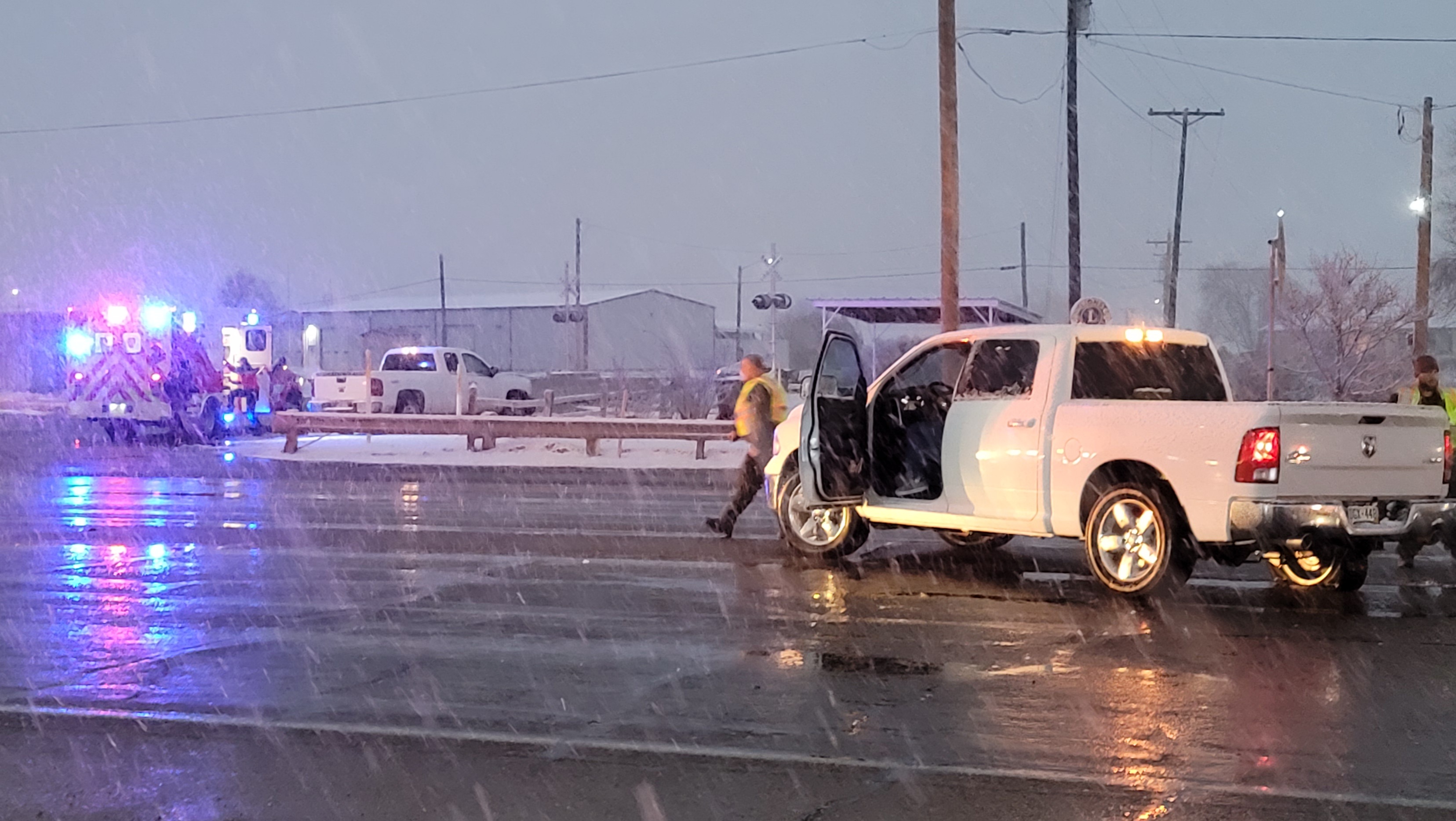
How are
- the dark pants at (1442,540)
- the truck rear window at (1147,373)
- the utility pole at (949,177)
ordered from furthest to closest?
the utility pole at (949,177) < the truck rear window at (1147,373) < the dark pants at (1442,540)

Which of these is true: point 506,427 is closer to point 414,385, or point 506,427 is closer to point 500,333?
point 414,385

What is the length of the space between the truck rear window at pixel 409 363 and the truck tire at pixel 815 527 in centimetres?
2232

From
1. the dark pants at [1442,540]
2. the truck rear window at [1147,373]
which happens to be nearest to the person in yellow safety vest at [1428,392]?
the dark pants at [1442,540]

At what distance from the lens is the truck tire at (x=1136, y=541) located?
28.2 feet

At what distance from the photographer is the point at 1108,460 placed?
28.8 ft

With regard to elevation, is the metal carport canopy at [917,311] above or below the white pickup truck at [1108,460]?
above

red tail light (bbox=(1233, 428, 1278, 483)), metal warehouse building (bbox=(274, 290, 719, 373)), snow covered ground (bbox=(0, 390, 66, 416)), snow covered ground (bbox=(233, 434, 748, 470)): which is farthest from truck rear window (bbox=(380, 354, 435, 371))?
metal warehouse building (bbox=(274, 290, 719, 373))

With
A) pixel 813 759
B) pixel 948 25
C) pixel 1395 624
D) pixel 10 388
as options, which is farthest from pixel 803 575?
pixel 10 388

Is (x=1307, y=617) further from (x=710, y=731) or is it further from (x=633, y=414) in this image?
(x=633, y=414)

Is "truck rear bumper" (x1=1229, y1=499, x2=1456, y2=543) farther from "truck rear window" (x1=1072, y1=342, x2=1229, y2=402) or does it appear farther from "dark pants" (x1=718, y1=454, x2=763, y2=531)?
"dark pants" (x1=718, y1=454, x2=763, y2=531)

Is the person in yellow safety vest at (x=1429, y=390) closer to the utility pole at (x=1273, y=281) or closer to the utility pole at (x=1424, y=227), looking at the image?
the utility pole at (x=1273, y=281)

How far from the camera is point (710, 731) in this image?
5797 mm

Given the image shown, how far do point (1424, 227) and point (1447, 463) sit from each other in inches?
1084

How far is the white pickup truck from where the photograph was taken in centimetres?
812
